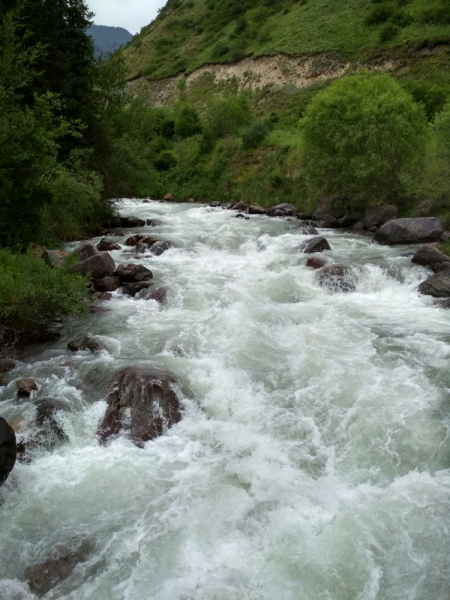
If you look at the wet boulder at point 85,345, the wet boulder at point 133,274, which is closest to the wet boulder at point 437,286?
the wet boulder at point 133,274

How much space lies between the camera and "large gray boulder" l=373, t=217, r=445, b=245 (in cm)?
2012

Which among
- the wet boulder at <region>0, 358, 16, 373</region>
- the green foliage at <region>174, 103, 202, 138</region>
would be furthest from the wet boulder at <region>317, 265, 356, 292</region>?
the green foliage at <region>174, 103, 202, 138</region>

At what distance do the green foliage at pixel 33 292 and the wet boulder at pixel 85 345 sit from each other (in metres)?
1.27

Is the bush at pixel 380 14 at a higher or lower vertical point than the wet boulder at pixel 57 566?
higher

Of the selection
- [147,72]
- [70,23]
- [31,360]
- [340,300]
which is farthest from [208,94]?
[31,360]

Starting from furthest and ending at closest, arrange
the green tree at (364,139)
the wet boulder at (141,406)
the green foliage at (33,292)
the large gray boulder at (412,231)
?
the green tree at (364,139) < the large gray boulder at (412,231) < the green foliage at (33,292) < the wet boulder at (141,406)

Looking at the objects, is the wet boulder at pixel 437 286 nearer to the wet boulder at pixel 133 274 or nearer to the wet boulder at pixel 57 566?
the wet boulder at pixel 133 274

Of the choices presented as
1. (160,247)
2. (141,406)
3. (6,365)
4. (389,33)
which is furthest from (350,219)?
(389,33)

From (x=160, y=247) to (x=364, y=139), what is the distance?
1198cm

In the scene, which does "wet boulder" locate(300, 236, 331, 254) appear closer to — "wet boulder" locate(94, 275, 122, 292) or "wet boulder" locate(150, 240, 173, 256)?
"wet boulder" locate(150, 240, 173, 256)

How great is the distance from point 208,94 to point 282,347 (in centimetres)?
6133

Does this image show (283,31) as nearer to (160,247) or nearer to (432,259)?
(160,247)

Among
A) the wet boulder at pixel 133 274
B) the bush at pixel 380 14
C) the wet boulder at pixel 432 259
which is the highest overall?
the bush at pixel 380 14

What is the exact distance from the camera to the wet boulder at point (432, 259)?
16625mm
